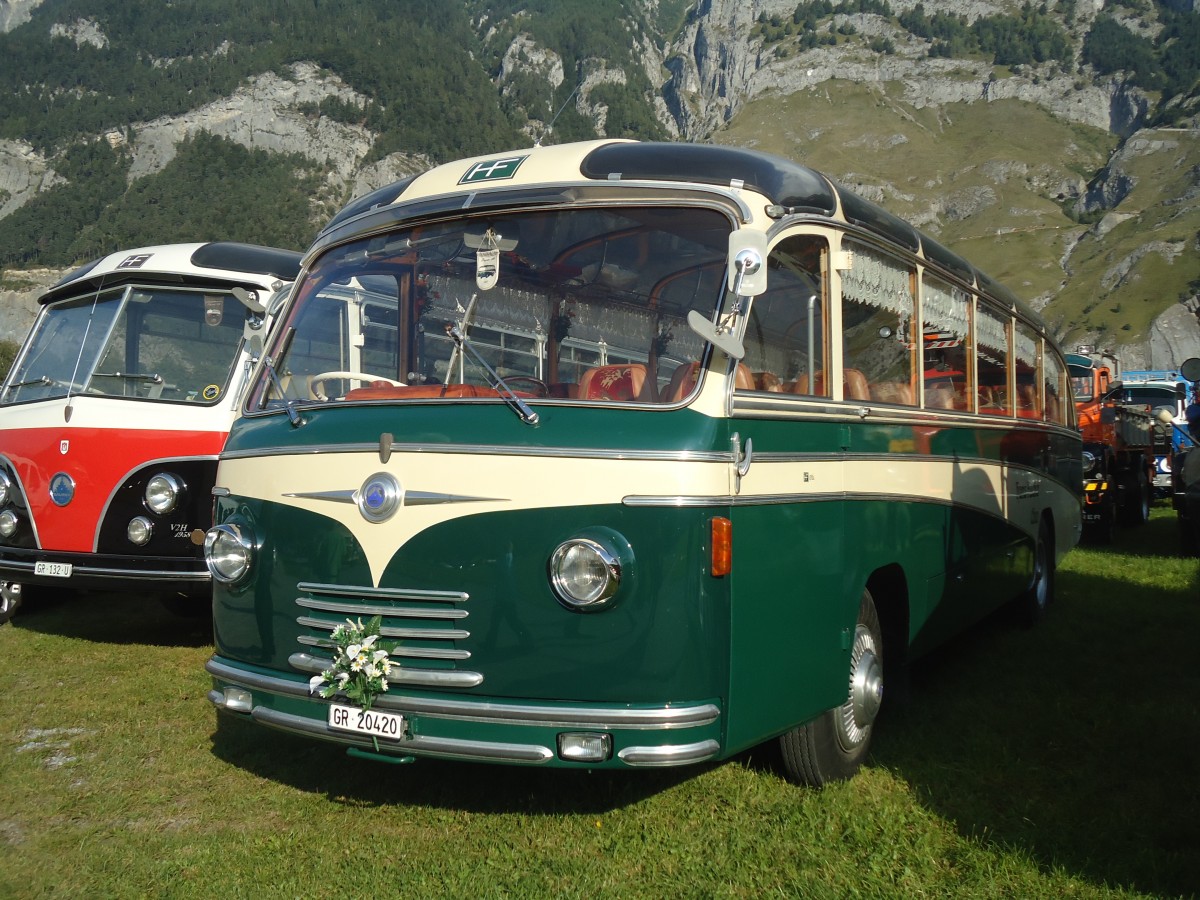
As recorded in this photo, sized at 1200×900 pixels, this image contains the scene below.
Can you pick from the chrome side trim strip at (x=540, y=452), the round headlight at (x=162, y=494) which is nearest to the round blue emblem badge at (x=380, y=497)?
the chrome side trim strip at (x=540, y=452)

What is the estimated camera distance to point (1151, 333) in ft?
336

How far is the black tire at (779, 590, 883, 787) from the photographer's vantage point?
15.6 ft

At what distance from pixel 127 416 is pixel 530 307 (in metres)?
4.51

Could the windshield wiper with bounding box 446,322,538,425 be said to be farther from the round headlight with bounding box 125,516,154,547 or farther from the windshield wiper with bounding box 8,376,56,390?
the windshield wiper with bounding box 8,376,56,390

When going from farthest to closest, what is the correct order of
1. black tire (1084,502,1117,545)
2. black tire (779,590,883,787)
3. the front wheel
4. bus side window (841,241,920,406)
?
black tire (1084,502,1117,545) → the front wheel → bus side window (841,241,920,406) → black tire (779,590,883,787)

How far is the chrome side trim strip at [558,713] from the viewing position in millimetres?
3814

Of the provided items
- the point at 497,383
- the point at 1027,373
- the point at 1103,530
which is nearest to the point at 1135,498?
the point at 1103,530

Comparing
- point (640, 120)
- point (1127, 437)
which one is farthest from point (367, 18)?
point (1127, 437)

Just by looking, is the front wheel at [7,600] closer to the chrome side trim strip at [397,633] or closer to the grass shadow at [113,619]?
the grass shadow at [113,619]

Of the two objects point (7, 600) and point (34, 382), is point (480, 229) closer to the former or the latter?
point (34, 382)

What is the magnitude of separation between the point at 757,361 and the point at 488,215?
53.1 inches

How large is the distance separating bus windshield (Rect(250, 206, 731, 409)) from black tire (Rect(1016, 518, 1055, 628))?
5283 millimetres

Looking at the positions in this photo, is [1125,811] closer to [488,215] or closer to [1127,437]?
[488,215]

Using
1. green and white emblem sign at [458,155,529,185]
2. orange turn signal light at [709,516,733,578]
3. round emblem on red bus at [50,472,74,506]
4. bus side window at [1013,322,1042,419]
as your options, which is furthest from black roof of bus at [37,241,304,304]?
bus side window at [1013,322,1042,419]
